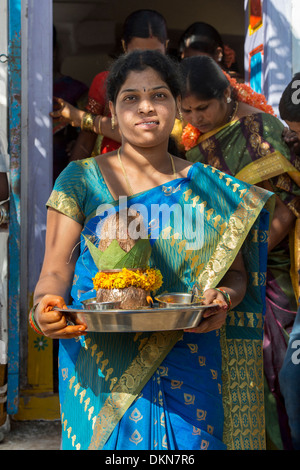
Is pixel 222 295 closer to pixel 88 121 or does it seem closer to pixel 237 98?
pixel 237 98

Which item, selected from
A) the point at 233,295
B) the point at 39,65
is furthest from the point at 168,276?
the point at 39,65

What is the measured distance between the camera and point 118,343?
8.02 feet

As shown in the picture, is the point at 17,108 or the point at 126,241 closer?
the point at 126,241

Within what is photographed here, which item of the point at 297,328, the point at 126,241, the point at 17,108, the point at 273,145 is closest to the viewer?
the point at 297,328

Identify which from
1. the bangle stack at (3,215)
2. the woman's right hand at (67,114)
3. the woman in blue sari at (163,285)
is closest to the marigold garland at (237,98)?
the woman's right hand at (67,114)

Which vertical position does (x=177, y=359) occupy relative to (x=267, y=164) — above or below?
below

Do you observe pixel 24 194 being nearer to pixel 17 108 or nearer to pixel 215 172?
pixel 17 108

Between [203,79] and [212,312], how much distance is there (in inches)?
79.4

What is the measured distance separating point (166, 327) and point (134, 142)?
870mm

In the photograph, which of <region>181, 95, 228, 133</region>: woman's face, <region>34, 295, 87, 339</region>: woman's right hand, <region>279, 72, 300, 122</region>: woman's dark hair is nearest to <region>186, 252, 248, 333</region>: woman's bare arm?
<region>34, 295, 87, 339</region>: woman's right hand

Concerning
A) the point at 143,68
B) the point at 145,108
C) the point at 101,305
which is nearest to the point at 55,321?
the point at 101,305

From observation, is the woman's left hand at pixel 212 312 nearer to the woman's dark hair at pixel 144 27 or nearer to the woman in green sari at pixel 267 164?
the woman in green sari at pixel 267 164

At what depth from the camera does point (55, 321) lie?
2156 millimetres

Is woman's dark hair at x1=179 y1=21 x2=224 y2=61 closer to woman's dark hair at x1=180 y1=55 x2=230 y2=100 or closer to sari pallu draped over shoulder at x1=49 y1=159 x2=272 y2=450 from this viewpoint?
woman's dark hair at x1=180 y1=55 x2=230 y2=100
